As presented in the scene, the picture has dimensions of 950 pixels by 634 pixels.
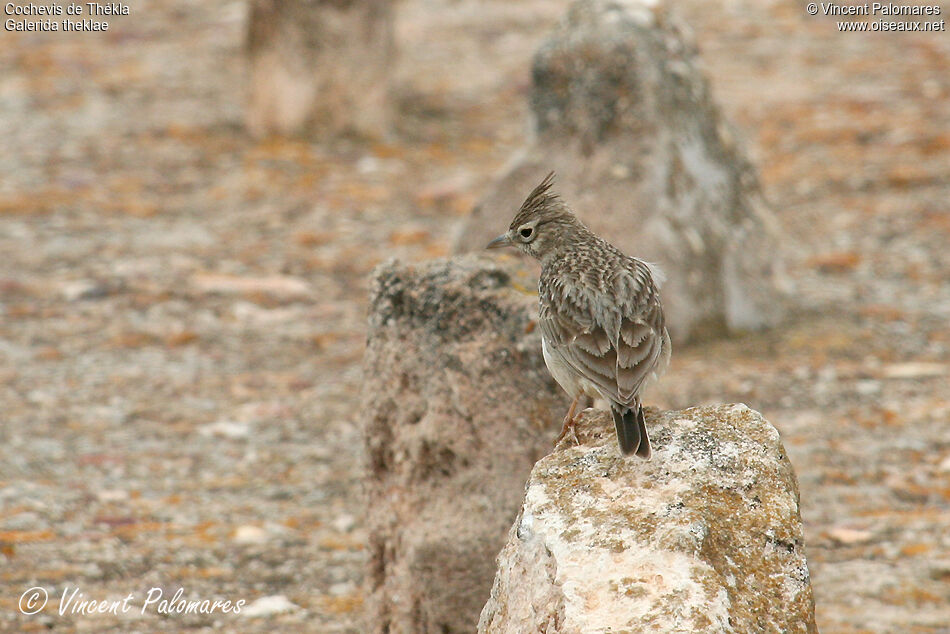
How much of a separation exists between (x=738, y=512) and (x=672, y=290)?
402cm

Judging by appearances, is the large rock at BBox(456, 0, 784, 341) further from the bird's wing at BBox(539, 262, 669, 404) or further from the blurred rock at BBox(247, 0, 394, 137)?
the blurred rock at BBox(247, 0, 394, 137)

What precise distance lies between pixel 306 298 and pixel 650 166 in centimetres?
228

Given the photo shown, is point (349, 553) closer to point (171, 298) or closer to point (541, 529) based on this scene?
point (541, 529)

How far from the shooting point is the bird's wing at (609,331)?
Result: 4.05 metres

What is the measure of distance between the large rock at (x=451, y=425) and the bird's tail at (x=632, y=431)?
2.16ft
